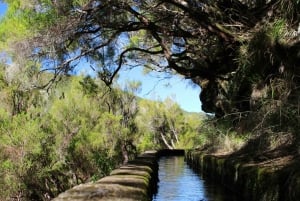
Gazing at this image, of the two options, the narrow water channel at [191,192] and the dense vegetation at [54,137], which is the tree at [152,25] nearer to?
the dense vegetation at [54,137]

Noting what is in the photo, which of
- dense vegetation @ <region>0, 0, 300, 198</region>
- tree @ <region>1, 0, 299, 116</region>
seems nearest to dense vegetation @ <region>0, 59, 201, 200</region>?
dense vegetation @ <region>0, 0, 300, 198</region>

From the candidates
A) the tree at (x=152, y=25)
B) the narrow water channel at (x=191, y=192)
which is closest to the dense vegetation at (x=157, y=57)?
the tree at (x=152, y=25)

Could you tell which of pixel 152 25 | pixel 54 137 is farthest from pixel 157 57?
pixel 152 25

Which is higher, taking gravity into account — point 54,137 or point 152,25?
point 152,25

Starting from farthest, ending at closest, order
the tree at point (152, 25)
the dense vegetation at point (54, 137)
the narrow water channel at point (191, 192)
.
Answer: the dense vegetation at point (54, 137), the narrow water channel at point (191, 192), the tree at point (152, 25)

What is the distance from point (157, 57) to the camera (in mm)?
19266

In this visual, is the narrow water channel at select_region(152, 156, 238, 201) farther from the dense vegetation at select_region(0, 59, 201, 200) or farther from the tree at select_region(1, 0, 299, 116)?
the dense vegetation at select_region(0, 59, 201, 200)

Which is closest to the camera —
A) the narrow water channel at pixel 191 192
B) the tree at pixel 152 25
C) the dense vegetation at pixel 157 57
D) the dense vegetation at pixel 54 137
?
the dense vegetation at pixel 157 57

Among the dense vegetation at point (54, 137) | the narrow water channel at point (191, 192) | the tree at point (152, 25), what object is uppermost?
the tree at point (152, 25)

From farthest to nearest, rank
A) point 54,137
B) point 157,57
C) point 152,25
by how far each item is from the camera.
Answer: point 54,137
point 157,57
point 152,25

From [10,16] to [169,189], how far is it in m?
5.91

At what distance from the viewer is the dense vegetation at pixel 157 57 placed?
352 inches

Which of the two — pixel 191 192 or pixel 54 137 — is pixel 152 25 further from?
pixel 54 137

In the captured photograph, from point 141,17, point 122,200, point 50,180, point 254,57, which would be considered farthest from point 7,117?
point 122,200
